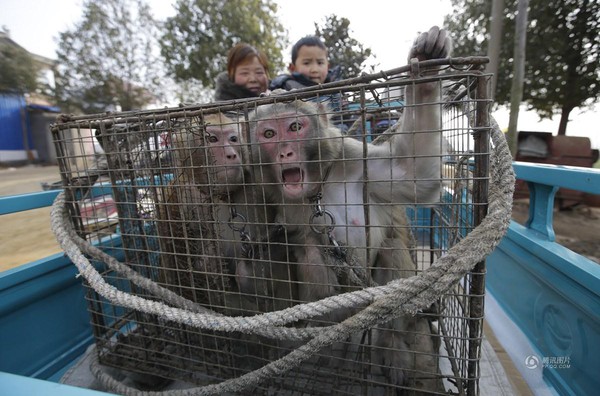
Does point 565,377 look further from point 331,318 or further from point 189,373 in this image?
point 189,373

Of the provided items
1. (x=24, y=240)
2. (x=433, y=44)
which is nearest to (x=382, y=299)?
(x=433, y=44)

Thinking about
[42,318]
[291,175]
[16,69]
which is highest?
[16,69]

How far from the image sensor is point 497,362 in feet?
5.79

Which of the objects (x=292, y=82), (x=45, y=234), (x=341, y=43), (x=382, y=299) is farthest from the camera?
(x=341, y=43)

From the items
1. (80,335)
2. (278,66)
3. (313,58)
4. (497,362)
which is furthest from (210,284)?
(278,66)

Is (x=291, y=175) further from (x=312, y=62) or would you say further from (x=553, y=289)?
(x=312, y=62)

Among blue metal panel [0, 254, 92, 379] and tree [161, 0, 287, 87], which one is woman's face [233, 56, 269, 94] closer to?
blue metal panel [0, 254, 92, 379]

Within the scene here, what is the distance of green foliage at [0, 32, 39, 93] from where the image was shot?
1714cm

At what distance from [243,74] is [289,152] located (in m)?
2.02

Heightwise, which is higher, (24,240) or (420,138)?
(420,138)

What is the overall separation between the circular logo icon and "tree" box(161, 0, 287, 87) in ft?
42.8

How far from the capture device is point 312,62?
3.24m

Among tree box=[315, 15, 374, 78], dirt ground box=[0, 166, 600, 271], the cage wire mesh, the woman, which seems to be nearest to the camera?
the cage wire mesh

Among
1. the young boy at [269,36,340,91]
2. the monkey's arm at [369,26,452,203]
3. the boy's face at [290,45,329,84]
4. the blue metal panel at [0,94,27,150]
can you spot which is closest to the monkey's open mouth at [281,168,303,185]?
the monkey's arm at [369,26,452,203]
